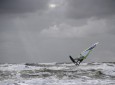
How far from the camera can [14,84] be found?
1218 inches

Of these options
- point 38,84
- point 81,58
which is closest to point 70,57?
point 81,58

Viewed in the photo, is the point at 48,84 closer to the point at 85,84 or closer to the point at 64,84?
the point at 64,84

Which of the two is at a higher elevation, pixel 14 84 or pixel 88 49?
pixel 88 49

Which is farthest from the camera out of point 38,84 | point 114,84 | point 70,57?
point 70,57

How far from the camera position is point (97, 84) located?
96.9 feet

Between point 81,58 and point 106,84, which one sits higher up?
point 81,58

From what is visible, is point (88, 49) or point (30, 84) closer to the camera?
point (30, 84)

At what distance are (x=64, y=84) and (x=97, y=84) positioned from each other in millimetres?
4031

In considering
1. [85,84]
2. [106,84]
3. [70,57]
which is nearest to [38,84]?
[85,84]

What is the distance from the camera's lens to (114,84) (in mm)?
29109

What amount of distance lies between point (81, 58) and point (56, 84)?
141ft

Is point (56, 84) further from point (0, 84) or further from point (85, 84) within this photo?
point (0, 84)

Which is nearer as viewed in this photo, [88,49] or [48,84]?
[48,84]

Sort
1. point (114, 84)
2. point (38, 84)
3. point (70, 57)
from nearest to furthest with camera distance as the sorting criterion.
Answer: point (114, 84), point (38, 84), point (70, 57)
